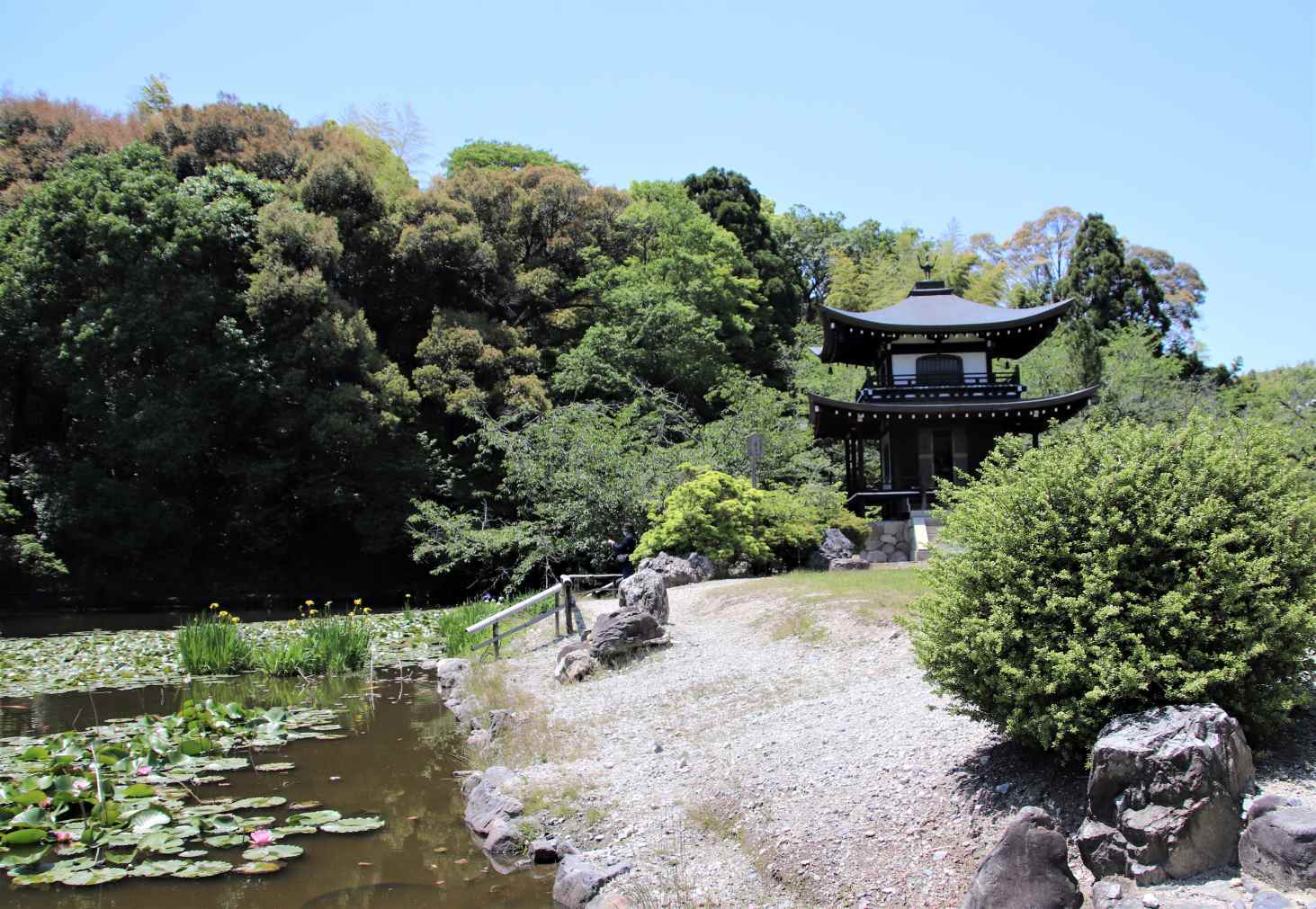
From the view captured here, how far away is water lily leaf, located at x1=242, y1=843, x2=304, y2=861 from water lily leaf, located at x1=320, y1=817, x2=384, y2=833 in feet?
1.44

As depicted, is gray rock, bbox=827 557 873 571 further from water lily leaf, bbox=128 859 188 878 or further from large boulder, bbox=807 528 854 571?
water lily leaf, bbox=128 859 188 878

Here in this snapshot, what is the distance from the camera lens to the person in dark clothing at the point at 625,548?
2002 centimetres

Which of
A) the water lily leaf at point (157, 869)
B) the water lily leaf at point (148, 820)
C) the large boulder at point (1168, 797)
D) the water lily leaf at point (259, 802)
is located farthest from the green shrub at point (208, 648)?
the large boulder at point (1168, 797)

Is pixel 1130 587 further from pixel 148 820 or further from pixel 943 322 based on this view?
pixel 943 322

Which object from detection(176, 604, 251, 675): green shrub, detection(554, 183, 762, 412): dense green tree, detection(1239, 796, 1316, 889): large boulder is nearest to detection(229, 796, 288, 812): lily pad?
detection(176, 604, 251, 675): green shrub

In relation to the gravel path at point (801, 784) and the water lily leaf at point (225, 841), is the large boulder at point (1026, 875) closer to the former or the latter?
the gravel path at point (801, 784)

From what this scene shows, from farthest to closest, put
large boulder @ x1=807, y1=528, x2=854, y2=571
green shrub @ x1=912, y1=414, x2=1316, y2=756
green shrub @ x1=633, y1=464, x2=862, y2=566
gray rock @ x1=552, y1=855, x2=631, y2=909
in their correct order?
large boulder @ x1=807, y1=528, x2=854, y2=571 → green shrub @ x1=633, y1=464, x2=862, y2=566 → gray rock @ x1=552, y1=855, x2=631, y2=909 → green shrub @ x1=912, y1=414, x2=1316, y2=756

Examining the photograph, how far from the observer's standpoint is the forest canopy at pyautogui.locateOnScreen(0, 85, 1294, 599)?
83.5 ft

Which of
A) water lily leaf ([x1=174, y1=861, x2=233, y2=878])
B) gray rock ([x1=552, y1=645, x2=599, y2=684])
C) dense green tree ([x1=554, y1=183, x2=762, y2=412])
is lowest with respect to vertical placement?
water lily leaf ([x1=174, y1=861, x2=233, y2=878])

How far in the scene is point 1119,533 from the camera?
6.04 m

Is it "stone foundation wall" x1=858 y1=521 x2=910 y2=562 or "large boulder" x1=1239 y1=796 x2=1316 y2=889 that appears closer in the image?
"large boulder" x1=1239 y1=796 x2=1316 y2=889

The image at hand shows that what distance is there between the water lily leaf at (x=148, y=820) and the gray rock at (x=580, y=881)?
3183mm

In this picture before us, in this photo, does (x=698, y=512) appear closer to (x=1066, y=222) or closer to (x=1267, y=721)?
(x=1267, y=721)

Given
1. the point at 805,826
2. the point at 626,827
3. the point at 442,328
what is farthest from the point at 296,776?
the point at 442,328
